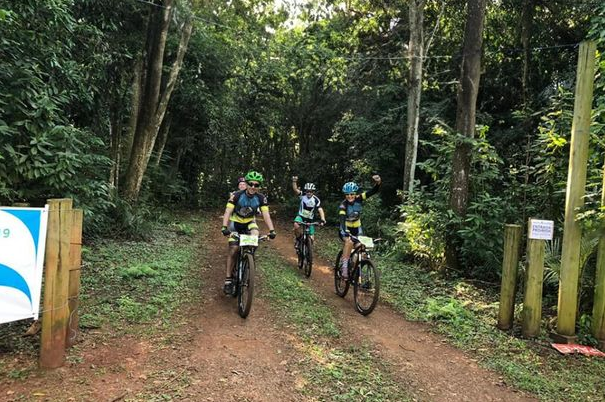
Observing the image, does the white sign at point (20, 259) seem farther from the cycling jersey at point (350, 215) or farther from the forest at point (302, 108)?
the cycling jersey at point (350, 215)

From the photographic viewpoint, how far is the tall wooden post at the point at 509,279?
20.8ft

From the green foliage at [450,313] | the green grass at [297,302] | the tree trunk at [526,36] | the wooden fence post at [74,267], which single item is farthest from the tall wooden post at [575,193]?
the tree trunk at [526,36]

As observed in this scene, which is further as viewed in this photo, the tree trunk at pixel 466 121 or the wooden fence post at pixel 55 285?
the tree trunk at pixel 466 121

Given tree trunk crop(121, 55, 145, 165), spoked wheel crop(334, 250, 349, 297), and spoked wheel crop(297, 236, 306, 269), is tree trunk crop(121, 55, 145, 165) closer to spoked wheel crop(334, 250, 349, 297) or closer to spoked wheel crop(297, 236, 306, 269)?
spoked wheel crop(297, 236, 306, 269)

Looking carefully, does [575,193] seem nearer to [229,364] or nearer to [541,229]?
[541,229]

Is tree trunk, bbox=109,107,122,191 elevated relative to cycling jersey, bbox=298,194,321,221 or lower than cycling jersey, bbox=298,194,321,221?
elevated

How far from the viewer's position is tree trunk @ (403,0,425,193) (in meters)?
13.9

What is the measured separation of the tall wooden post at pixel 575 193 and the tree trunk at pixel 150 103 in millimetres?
→ 9417

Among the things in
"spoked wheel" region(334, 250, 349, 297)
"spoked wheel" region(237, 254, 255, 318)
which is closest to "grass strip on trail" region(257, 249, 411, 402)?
"spoked wheel" region(334, 250, 349, 297)

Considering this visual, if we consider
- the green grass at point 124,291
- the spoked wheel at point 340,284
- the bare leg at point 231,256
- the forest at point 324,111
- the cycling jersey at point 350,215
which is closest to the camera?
the green grass at point 124,291

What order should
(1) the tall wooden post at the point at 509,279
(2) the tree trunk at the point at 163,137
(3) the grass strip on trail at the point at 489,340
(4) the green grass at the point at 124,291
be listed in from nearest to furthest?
(4) the green grass at the point at 124,291
(3) the grass strip on trail at the point at 489,340
(1) the tall wooden post at the point at 509,279
(2) the tree trunk at the point at 163,137

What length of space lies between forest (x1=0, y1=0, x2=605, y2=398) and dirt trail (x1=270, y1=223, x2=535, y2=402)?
2.15 m

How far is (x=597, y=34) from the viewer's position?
275 inches

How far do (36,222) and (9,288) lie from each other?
616 millimetres
